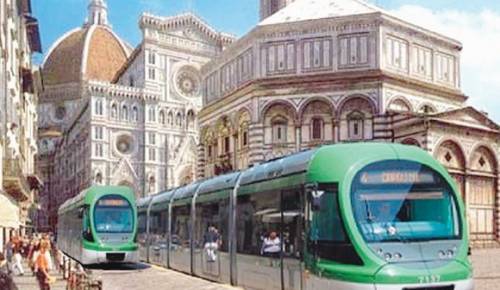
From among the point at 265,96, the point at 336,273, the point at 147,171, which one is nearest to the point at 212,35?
the point at 147,171

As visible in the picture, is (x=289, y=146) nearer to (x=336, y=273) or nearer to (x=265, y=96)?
(x=265, y=96)

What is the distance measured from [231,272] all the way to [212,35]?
74.9 meters

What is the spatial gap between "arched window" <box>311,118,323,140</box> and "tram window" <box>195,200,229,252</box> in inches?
715

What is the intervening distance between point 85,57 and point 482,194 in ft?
295

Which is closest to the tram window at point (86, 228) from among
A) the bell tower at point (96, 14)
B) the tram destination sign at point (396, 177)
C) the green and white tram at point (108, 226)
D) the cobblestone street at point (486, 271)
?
the green and white tram at point (108, 226)

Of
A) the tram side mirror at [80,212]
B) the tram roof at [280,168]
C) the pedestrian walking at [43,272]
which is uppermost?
the tram roof at [280,168]

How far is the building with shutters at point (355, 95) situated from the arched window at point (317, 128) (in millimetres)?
52

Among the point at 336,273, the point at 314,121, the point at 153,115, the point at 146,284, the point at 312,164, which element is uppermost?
the point at 153,115

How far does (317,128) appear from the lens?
38156mm

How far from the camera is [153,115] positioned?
271ft

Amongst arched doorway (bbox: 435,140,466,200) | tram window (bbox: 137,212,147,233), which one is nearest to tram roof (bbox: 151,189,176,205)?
tram window (bbox: 137,212,147,233)

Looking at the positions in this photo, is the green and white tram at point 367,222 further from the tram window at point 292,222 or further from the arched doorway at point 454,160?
the arched doorway at point 454,160

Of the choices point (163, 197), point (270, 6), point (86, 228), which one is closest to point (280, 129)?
point (163, 197)

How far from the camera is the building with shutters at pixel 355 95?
3656 centimetres
